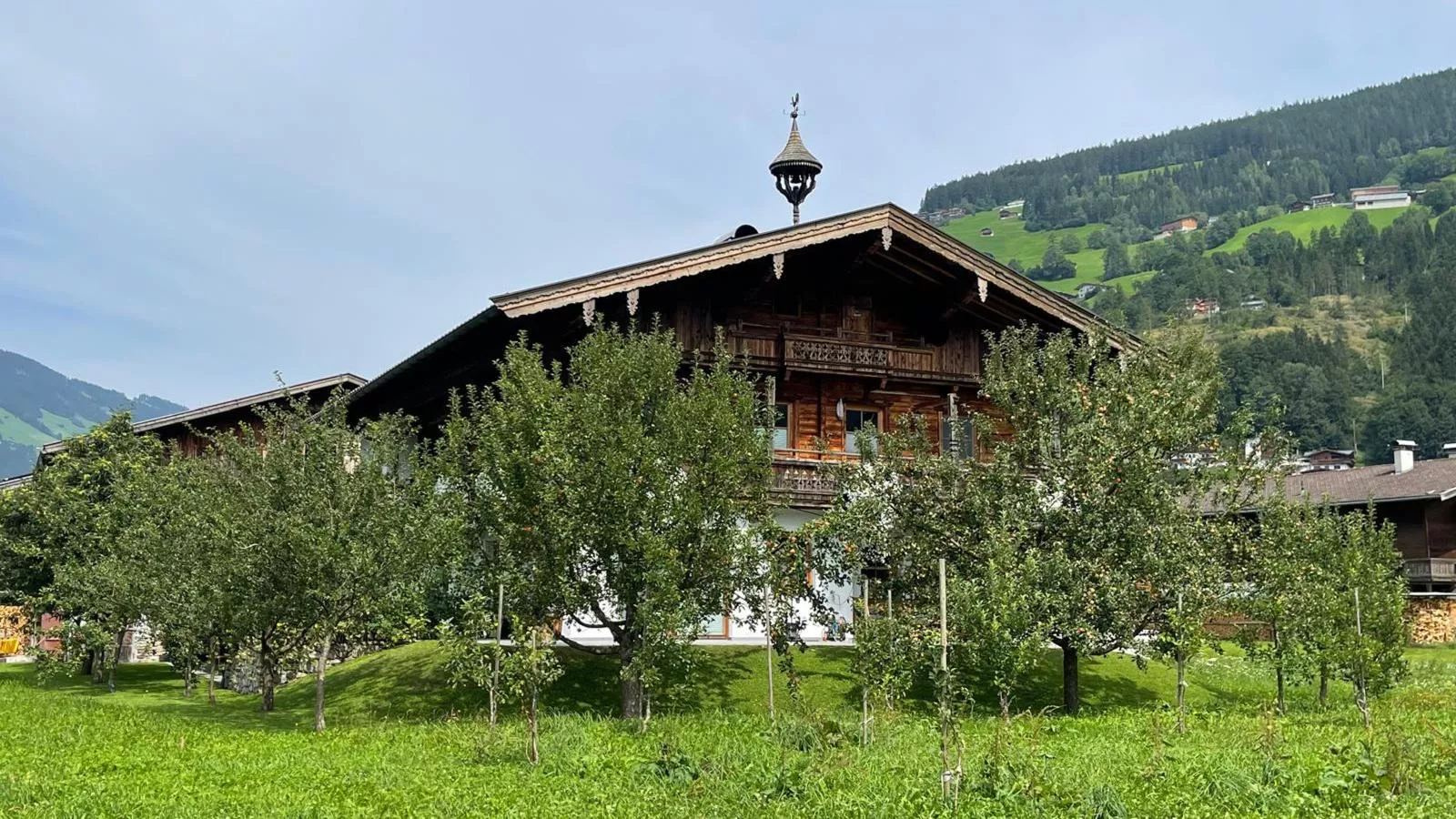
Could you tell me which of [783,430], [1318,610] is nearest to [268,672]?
[783,430]

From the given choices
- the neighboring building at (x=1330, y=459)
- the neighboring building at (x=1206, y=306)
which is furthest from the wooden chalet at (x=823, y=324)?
the neighboring building at (x=1206, y=306)

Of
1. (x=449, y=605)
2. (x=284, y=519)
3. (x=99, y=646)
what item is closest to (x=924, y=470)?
(x=449, y=605)

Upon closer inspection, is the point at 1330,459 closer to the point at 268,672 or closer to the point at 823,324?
the point at 823,324

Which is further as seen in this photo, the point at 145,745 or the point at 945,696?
the point at 145,745

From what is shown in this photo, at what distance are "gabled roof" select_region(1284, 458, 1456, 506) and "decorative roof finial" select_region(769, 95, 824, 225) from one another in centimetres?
2051

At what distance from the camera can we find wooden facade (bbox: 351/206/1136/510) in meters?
26.0

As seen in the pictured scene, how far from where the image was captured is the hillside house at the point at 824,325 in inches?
1021

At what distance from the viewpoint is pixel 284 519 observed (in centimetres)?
1808

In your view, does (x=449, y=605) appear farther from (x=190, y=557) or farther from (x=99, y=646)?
A: (x=99, y=646)

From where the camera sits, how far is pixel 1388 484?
49000 millimetres

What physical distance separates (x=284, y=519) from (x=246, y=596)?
1.86m

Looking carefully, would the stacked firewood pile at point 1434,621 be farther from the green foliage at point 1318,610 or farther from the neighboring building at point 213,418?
the neighboring building at point 213,418

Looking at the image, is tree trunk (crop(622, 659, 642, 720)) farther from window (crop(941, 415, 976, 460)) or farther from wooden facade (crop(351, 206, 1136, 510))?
window (crop(941, 415, 976, 460))

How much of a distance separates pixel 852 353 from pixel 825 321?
3.45 feet
